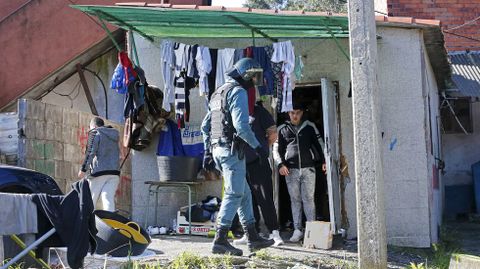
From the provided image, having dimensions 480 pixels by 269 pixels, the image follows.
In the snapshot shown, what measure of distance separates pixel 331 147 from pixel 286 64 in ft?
4.31

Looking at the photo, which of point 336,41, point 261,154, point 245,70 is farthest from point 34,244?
point 336,41

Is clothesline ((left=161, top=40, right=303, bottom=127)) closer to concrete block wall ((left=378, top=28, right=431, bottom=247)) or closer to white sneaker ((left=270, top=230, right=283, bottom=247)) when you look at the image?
concrete block wall ((left=378, top=28, right=431, bottom=247))

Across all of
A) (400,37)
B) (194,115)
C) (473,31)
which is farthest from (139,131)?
(473,31)

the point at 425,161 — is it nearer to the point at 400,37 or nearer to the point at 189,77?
the point at 400,37

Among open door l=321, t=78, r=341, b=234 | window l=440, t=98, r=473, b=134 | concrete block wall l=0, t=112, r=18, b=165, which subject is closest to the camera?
concrete block wall l=0, t=112, r=18, b=165

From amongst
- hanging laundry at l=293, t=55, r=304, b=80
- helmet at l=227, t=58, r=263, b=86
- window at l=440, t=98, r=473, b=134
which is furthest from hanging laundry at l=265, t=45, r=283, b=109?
window at l=440, t=98, r=473, b=134

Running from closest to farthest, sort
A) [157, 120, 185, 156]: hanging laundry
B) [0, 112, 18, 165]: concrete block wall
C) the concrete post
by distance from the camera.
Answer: the concrete post, [0, 112, 18, 165]: concrete block wall, [157, 120, 185, 156]: hanging laundry

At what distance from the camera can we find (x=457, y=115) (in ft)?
53.6

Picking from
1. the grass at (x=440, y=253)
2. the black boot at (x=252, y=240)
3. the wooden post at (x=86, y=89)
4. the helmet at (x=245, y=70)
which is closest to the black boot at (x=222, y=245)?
the black boot at (x=252, y=240)

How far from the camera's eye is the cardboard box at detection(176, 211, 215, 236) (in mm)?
10055

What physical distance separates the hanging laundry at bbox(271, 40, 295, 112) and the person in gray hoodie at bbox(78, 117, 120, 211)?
7.81 feet

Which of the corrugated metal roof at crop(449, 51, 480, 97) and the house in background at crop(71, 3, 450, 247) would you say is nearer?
the house in background at crop(71, 3, 450, 247)

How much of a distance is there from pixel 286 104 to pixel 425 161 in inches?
80.1

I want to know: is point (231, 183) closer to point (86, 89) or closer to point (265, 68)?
point (265, 68)
